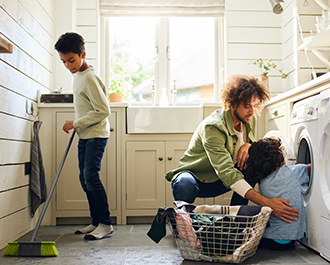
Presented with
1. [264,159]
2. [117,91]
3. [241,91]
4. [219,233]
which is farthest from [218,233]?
[117,91]

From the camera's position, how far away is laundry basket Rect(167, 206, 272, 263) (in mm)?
1432

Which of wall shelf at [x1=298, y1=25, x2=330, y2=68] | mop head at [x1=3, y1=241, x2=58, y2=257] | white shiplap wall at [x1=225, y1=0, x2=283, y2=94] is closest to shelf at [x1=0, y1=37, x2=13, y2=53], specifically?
mop head at [x1=3, y1=241, x2=58, y2=257]

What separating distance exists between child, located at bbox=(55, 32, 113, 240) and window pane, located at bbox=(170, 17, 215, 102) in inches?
49.0

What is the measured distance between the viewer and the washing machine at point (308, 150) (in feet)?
5.34

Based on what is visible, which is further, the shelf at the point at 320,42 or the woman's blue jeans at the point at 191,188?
the shelf at the point at 320,42

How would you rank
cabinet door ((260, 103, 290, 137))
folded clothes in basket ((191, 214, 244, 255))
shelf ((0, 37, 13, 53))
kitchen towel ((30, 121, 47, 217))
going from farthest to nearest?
kitchen towel ((30, 121, 47, 217)) < cabinet door ((260, 103, 290, 137)) < folded clothes in basket ((191, 214, 244, 255)) < shelf ((0, 37, 13, 53))

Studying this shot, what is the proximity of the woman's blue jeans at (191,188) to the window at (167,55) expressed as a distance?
4.66 ft

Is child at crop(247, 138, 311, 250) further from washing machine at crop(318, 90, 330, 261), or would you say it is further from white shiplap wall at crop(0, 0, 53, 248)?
white shiplap wall at crop(0, 0, 53, 248)

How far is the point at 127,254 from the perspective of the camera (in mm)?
1684

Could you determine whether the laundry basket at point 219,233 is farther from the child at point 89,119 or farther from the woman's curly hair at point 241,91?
the child at point 89,119

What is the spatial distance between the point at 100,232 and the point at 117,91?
132 cm

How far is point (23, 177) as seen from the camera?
Answer: 86.0 inches

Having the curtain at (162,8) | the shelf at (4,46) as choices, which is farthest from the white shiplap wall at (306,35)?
the shelf at (4,46)

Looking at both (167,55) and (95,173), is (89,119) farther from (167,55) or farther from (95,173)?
(167,55)
